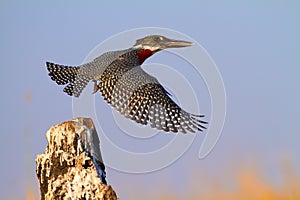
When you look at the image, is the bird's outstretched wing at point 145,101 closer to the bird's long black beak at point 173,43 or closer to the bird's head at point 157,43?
the bird's head at point 157,43

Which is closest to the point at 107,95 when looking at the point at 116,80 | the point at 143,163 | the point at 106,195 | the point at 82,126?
the point at 116,80

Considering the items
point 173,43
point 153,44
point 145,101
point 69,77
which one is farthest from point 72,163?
point 173,43

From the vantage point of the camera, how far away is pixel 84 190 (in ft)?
13.6

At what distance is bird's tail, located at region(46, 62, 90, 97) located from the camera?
22.1ft

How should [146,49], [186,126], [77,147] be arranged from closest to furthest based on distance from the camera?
[77,147]
[186,126]
[146,49]

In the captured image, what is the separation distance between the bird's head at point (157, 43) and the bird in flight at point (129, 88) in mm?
482

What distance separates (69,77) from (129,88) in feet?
3.32

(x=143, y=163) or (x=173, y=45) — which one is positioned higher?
(x=173, y=45)

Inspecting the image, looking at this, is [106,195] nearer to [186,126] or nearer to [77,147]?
[77,147]

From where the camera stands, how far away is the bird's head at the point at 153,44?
24.9ft

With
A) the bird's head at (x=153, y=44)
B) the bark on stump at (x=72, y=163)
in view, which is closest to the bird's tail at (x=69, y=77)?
the bird's head at (x=153, y=44)

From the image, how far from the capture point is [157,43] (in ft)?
25.8

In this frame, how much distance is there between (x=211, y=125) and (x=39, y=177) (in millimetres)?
2419

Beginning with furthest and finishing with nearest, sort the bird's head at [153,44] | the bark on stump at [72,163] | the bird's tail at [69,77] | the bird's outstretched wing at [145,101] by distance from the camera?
the bird's head at [153,44]
the bird's tail at [69,77]
the bird's outstretched wing at [145,101]
the bark on stump at [72,163]
